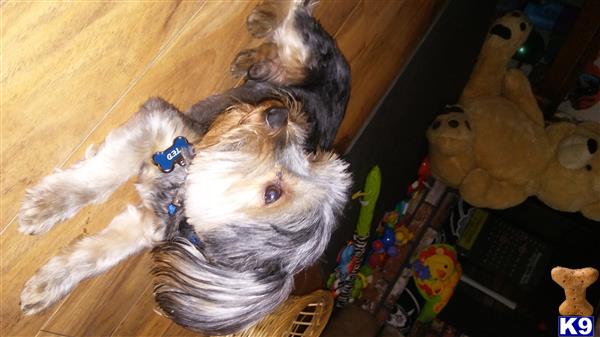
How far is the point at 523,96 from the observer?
427 cm

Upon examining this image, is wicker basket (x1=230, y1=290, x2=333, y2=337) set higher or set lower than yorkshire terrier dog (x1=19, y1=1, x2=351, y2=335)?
lower

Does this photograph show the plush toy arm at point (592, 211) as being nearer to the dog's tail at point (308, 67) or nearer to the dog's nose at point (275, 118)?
the dog's tail at point (308, 67)

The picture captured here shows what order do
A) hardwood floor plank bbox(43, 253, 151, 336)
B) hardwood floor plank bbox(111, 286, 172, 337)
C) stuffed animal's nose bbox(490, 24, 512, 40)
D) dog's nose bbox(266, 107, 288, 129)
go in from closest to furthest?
dog's nose bbox(266, 107, 288, 129) < hardwood floor plank bbox(43, 253, 151, 336) < hardwood floor plank bbox(111, 286, 172, 337) < stuffed animal's nose bbox(490, 24, 512, 40)

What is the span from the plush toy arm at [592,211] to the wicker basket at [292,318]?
9.09 feet

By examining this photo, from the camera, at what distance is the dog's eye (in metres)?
1.84

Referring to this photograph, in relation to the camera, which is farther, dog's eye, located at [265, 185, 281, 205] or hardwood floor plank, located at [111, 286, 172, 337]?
hardwood floor plank, located at [111, 286, 172, 337]

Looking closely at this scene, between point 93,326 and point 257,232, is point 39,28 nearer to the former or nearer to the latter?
point 257,232

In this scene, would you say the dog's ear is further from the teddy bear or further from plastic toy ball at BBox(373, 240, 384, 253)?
the teddy bear

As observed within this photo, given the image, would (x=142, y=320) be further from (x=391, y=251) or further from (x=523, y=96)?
(x=523, y=96)

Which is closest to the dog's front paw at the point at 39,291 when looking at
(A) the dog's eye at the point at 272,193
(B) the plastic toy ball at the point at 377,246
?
(A) the dog's eye at the point at 272,193

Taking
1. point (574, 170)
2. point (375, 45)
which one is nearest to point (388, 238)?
point (574, 170)

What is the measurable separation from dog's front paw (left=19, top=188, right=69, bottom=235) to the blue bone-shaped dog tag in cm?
35

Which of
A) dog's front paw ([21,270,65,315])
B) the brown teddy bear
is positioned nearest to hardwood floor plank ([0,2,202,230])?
dog's front paw ([21,270,65,315])

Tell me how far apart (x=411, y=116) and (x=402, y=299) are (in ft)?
5.33
